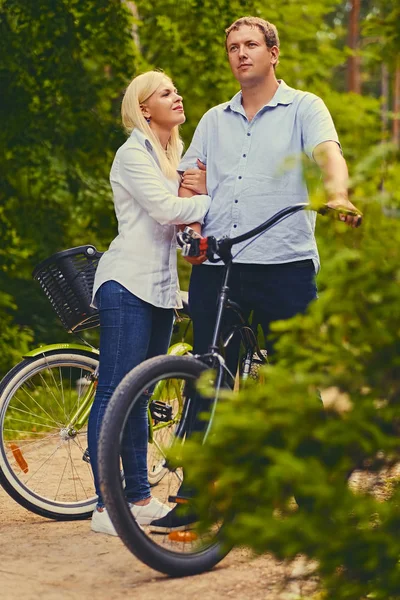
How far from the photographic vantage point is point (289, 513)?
10.2 ft

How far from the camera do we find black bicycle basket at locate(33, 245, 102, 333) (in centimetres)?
524

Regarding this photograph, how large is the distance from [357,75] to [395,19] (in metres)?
26.2

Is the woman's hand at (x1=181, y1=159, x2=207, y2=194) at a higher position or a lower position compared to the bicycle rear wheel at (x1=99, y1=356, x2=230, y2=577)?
higher

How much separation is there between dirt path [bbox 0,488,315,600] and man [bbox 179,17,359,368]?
912 millimetres

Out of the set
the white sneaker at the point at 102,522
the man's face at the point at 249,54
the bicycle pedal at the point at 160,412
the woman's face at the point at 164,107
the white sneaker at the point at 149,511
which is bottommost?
→ the white sneaker at the point at 102,522

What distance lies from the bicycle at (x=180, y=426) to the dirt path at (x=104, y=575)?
4.1 inches

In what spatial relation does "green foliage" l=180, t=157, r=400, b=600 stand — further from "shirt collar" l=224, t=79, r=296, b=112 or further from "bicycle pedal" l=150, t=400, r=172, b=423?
"bicycle pedal" l=150, t=400, r=172, b=423

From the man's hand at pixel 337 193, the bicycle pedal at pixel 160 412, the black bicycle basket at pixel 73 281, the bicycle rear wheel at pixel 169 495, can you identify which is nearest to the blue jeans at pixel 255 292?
the bicycle rear wheel at pixel 169 495

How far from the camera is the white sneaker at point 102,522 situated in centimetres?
491

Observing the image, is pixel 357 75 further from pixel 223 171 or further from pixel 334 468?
pixel 334 468

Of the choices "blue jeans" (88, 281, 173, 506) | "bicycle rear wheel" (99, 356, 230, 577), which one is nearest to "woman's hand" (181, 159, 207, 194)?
"blue jeans" (88, 281, 173, 506)

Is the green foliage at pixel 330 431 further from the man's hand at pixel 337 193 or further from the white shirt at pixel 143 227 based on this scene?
the white shirt at pixel 143 227

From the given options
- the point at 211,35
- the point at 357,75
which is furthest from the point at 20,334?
the point at 357,75

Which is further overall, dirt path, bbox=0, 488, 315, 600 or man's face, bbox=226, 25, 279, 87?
man's face, bbox=226, 25, 279, 87
